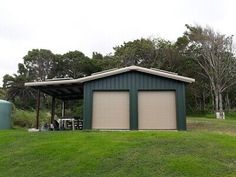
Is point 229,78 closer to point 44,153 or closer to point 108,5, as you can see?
point 108,5

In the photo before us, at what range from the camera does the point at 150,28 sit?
38594 mm

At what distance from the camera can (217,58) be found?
30.7m

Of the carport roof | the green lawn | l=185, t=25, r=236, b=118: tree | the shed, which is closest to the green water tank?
the carport roof

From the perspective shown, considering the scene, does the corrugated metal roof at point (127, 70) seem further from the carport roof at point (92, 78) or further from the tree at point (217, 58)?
the tree at point (217, 58)

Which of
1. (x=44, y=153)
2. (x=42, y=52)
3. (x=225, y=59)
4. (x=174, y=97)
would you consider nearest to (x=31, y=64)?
(x=42, y=52)

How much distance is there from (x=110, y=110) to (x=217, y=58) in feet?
62.3

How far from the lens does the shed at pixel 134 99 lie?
14.3m

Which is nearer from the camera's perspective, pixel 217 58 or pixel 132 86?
pixel 132 86

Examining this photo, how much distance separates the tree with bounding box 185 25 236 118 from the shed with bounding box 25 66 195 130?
55.4 feet

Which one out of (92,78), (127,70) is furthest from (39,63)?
(127,70)

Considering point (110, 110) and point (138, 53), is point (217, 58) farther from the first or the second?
point (110, 110)

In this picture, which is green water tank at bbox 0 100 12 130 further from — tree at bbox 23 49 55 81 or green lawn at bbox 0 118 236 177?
tree at bbox 23 49 55 81

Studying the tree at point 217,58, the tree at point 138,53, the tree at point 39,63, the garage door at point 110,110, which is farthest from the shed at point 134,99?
the tree at point 39,63

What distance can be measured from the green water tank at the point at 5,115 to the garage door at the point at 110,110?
5.36 meters
